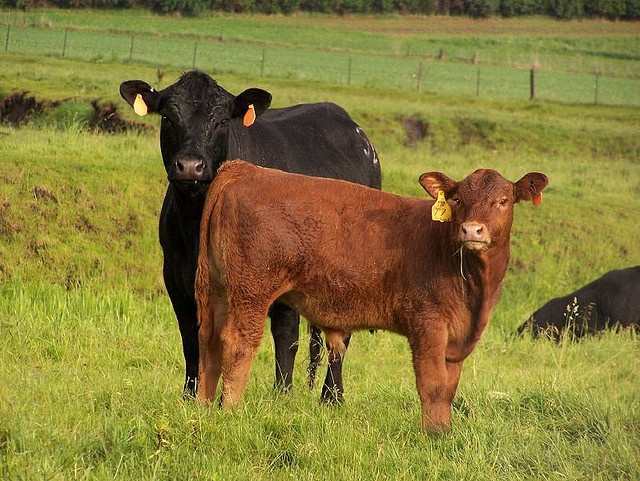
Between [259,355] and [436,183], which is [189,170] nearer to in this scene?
[436,183]

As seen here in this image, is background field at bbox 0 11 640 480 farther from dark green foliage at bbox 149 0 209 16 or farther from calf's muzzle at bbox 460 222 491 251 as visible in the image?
dark green foliage at bbox 149 0 209 16

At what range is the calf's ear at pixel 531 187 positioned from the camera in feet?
20.1

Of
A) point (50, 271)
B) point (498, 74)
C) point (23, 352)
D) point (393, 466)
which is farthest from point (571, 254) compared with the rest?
point (498, 74)

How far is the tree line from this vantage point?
1759 inches

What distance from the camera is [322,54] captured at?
4747 cm

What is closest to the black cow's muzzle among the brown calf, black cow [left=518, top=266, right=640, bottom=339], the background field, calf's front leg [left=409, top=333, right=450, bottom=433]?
the brown calf

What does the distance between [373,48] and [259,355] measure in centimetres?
4520

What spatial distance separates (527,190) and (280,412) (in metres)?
1.99

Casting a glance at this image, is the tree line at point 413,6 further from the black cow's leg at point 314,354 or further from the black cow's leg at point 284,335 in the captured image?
the black cow's leg at point 284,335

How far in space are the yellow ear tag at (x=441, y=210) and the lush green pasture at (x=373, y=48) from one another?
82.6ft

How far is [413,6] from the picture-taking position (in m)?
60.5

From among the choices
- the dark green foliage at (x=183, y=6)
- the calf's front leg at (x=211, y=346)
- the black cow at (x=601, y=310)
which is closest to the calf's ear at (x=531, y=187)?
the calf's front leg at (x=211, y=346)

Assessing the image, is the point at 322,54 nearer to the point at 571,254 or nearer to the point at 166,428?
the point at 571,254

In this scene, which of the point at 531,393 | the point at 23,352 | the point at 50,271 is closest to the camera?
the point at 531,393
